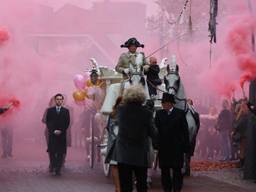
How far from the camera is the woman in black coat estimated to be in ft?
32.7

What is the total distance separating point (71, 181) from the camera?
47.5 feet

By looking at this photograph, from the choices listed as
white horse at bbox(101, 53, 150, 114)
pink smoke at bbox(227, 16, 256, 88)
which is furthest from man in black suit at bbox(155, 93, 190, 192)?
pink smoke at bbox(227, 16, 256, 88)

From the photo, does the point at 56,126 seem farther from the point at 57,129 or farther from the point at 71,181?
the point at 71,181

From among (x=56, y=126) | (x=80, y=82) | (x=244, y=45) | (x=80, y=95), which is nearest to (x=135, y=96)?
(x=56, y=126)

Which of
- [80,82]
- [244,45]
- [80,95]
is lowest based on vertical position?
[80,95]

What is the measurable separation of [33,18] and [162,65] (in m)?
19.2

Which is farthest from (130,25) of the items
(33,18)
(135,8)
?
(33,18)

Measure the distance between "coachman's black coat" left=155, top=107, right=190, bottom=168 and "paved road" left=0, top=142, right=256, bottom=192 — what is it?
92.6 inches

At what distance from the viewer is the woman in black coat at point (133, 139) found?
32.7 feet

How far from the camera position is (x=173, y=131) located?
10.9m

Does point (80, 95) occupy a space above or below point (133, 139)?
above

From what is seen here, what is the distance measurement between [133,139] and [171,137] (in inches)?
41.9

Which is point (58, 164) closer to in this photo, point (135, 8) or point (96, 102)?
point (96, 102)

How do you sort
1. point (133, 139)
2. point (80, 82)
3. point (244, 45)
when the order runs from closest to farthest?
point (133, 139)
point (244, 45)
point (80, 82)
